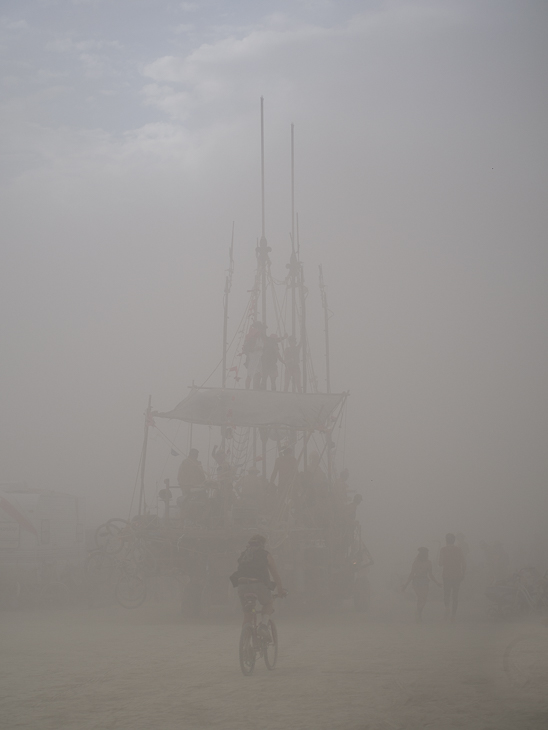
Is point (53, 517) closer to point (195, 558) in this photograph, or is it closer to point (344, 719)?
point (195, 558)

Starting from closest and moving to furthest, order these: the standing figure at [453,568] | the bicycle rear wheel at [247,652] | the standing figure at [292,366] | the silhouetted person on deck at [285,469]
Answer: the bicycle rear wheel at [247,652]
the standing figure at [453,568]
the silhouetted person on deck at [285,469]
the standing figure at [292,366]

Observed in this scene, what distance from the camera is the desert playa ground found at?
661 centimetres

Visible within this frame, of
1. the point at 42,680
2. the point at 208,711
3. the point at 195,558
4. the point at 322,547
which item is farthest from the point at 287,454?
the point at 208,711

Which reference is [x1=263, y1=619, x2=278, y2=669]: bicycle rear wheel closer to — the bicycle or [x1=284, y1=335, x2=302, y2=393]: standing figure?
the bicycle

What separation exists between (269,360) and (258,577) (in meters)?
13.5

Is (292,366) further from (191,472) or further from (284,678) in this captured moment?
(284,678)

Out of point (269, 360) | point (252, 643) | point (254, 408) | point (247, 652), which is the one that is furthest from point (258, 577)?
point (269, 360)

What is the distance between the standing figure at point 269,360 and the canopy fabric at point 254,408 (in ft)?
11.5

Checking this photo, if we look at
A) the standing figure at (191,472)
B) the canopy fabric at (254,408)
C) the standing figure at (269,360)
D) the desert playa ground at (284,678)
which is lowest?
the desert playa ground at (284,678)

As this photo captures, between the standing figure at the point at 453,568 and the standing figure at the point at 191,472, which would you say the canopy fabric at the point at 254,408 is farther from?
the standing figure at the point at 453,568

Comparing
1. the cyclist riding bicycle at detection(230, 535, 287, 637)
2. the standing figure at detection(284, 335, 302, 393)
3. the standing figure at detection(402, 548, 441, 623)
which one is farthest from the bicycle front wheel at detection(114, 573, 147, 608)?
the standing figure at detection(284, 335, 302, 393)

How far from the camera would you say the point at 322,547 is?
1564cm

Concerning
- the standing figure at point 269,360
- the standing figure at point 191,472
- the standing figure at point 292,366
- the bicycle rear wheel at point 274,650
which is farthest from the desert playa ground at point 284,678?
the standing figure at point 292,366

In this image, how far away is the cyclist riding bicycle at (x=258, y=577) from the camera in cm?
947
